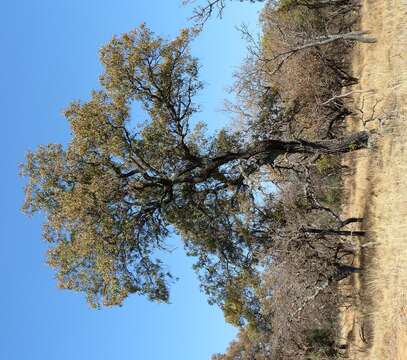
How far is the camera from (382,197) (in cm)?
1488

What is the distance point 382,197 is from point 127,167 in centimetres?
835

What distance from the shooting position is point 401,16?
15.4 m

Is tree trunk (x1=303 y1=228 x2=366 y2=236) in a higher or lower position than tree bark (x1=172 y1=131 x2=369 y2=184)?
lower

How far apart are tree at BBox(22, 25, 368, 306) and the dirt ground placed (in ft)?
4.06

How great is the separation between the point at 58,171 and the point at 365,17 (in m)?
12.3

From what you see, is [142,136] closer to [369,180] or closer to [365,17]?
[369,180]

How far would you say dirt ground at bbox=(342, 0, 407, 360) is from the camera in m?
13.4

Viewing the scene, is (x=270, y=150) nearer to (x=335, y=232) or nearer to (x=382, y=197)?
(x=335, y=232)

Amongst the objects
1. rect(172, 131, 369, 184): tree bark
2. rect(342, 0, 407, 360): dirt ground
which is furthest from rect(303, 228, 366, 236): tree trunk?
rect(172, 131, 369, 184): tree bark

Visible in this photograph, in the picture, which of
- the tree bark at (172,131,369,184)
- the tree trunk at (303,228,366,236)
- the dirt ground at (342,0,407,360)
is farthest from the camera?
the tree trunk at (303,228,366,236)

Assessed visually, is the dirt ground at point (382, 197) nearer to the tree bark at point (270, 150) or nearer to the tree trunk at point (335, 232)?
the tree trunk at point (335, 232)

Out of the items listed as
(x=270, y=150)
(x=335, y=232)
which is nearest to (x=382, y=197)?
(x=335, y=232)

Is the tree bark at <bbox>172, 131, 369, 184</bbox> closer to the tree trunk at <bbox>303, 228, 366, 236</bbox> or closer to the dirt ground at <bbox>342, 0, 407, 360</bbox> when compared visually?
the dirt ground at <bbox>342, 0, 407, 360</bbox>

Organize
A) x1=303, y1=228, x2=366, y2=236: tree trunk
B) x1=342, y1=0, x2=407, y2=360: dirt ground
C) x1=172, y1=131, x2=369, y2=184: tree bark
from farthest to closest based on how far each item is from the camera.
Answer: x1=303, y1=228, x2=366, y2=236: tree trunk → x1=172, y1=131, x2=369, y2=184: tree bark → x1=342, y1=0, x2=407, y2=360: dirt ground
